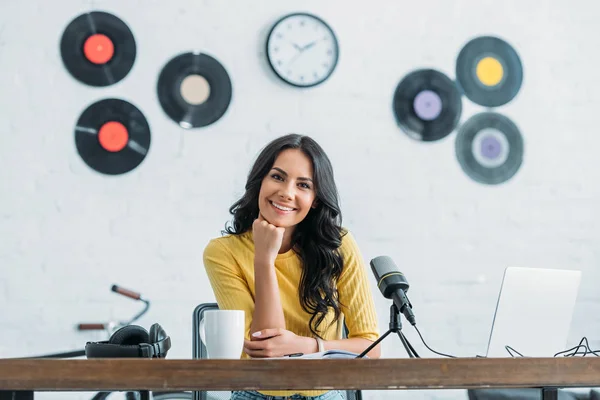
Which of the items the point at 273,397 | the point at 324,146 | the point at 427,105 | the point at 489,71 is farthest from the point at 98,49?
the point at 273,397

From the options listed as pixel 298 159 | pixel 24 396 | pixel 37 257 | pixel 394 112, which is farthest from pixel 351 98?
pixel 24 396

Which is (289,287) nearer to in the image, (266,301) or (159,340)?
(266,301)

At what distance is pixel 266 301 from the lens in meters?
1.65

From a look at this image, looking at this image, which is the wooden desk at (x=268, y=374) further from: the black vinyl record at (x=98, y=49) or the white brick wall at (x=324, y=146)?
the black vinyl record at (x=98, y=49)

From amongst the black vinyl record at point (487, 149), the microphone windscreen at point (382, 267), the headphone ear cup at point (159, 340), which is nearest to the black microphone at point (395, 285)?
the microphone windscreen at point (382, 267)

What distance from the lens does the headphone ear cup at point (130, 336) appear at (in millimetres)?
1126

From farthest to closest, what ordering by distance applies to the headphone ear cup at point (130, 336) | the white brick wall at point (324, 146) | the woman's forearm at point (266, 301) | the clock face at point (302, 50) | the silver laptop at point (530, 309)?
the clock face at point (302, 50) < the white brick wall at point (324, 146) < the woman's forearm at point (266, 301) < the silver laptop at point (530, 309) < the headphone ear cup at point (130, 336)

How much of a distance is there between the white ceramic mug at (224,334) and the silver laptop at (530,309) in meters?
0.56

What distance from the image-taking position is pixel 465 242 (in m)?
2.91

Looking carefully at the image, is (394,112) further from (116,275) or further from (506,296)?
(506,296)

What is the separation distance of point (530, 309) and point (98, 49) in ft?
6.52

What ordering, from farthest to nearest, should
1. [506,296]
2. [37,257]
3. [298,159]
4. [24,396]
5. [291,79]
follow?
[291,79]
[37,257]
[298,159]
[506,296]
[24,396]

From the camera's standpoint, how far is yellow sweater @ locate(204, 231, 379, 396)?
1.75 m

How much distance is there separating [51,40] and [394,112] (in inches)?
54.1
